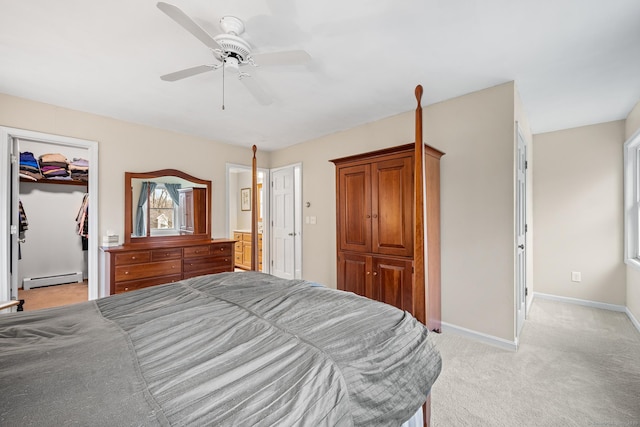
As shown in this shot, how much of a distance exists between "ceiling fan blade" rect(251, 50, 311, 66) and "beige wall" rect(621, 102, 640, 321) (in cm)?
363

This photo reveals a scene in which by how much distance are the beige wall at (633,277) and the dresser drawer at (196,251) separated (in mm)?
5138

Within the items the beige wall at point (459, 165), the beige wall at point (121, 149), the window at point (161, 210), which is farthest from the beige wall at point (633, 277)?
the window at point (161, 210)

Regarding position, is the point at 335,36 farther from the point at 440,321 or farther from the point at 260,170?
the point at 260,170

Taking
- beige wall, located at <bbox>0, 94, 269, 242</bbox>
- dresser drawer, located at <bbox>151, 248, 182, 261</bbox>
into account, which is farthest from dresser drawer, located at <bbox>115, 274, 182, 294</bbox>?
beige wall, located at <bbox>0, 94, 269, 242</bbox>

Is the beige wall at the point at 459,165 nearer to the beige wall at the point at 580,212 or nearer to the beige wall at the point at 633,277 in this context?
the beige wall at the point at 633,277

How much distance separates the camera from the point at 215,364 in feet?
3.02

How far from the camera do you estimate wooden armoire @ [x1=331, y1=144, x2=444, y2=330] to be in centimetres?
284

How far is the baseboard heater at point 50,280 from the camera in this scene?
4523 millimetres

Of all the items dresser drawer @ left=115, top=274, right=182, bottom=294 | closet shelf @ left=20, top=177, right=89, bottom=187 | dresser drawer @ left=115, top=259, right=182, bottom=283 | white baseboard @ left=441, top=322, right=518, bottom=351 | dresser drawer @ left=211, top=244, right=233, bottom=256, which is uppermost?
closet shelf @ left=20, top=177, right=89, bottom=187

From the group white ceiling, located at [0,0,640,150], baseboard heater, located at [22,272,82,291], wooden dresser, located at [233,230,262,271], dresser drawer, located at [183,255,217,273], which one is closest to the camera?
white ceiling, located at [0,0,640,150]

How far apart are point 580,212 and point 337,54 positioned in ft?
12.9

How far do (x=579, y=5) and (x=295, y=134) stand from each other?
10.8ft

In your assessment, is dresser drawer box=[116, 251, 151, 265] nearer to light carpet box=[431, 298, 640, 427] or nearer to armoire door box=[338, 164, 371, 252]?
armoire door box=[338, 164, 371, 252]

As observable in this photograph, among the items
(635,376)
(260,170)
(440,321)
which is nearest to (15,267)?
(260,170)
